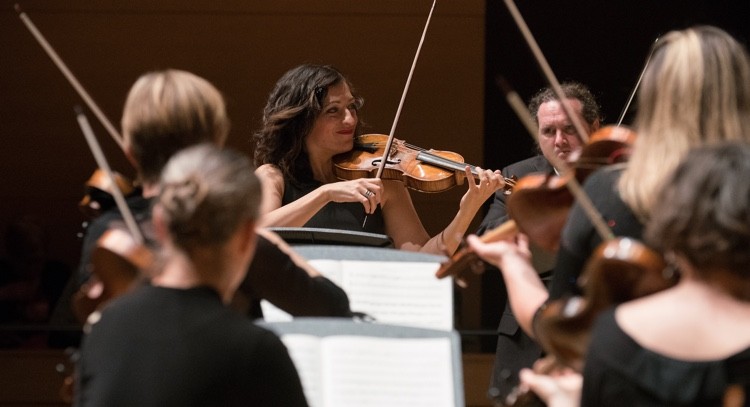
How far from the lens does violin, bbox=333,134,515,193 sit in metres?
3.40

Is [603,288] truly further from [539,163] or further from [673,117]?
[539,163]

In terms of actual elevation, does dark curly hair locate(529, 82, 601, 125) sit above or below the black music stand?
above

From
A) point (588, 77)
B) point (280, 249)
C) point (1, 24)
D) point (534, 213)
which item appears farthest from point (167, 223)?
point (1, 24)

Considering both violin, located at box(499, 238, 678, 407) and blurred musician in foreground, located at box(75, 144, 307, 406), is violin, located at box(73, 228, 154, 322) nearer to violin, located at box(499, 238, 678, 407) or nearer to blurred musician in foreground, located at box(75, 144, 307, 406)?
blurred musician in foreground, located at box(75, 144, 307, 406)

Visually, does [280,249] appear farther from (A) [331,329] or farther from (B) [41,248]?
Result: (B) [41,248]

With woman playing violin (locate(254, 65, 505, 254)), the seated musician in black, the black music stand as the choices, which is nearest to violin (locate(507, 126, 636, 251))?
the seated musician in black

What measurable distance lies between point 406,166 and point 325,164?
0.82ft

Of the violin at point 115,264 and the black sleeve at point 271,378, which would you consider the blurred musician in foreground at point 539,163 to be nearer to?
the violin at point 115,264

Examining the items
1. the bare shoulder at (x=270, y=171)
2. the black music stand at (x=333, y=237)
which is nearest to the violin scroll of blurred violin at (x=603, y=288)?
the black music stand at (x=333, y=237)

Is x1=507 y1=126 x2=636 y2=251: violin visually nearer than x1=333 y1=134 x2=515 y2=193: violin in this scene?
Yes

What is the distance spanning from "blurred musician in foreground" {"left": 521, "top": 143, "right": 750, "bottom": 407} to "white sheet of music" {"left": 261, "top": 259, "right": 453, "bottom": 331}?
Result: 1.05m

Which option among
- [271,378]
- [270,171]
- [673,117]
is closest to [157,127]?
[271,378]

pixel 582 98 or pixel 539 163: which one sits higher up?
pixel 582 98

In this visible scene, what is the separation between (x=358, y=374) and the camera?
79.3 inches
